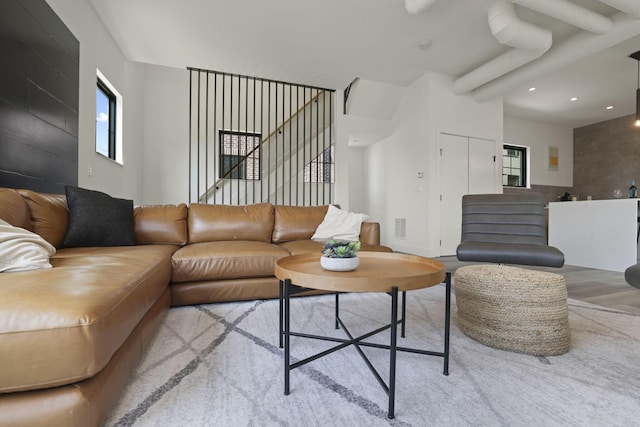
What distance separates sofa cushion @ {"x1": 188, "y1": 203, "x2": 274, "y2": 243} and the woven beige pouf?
192 cm

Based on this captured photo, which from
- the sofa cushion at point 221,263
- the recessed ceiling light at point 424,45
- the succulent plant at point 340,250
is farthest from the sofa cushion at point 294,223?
the recessed ceiling light at point 424,45

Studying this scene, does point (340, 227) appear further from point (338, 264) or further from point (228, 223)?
point (338, 264)

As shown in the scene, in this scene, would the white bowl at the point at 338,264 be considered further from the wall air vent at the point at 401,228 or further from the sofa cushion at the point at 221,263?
the wall air vent at the point at 401,228

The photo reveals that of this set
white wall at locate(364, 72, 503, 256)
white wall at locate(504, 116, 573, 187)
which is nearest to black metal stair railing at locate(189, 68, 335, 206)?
white wall at locate(364, 72, 503, 256)

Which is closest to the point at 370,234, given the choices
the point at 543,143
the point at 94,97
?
the point at 94,97

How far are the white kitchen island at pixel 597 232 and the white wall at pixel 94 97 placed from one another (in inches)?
238

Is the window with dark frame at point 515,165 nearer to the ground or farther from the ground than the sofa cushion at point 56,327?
farther from the ground

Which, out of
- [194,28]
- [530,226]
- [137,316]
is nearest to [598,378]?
[530,226]

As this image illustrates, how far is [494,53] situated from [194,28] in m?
3.91

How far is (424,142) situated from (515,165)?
327 centimetres

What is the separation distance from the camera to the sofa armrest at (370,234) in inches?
107

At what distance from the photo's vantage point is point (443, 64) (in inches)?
166

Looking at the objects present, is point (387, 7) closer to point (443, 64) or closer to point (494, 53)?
point (443, 64)

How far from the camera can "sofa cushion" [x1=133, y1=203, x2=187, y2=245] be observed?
96.7 inches
